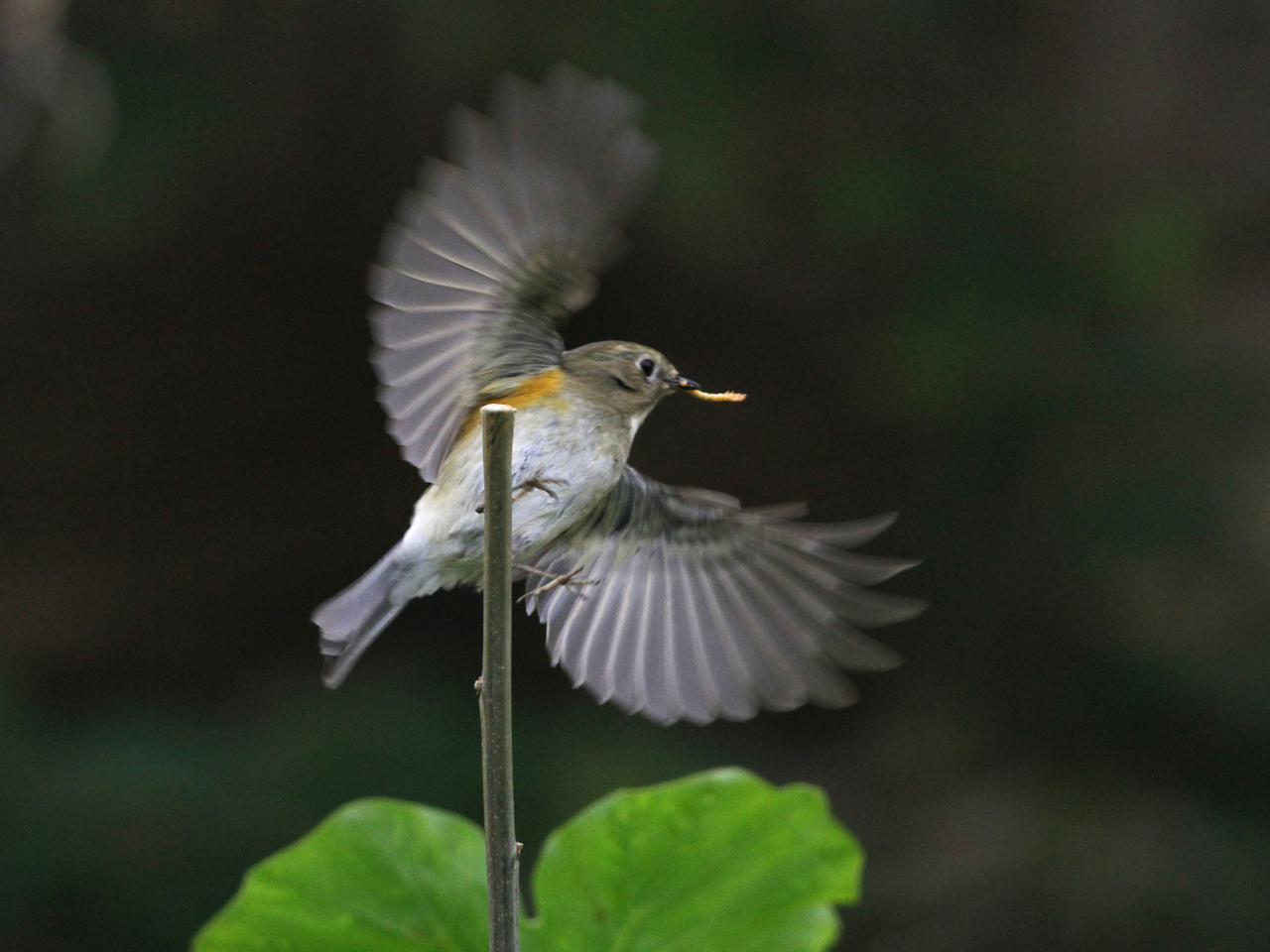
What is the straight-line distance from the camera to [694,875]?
0.88 meters

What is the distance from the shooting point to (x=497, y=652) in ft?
2.02

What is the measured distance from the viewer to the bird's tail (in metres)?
1.19

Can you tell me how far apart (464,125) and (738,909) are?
1.86 ft

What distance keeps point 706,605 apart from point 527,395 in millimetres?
361

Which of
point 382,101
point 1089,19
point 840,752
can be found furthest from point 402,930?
point 1089,19

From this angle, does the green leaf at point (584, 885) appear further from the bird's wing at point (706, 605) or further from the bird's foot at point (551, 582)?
the bird's wing at point (706, 605)

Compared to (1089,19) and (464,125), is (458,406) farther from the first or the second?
(1089,19)

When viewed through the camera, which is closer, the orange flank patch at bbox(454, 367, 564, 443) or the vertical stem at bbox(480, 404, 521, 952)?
the vertical stem at bbox(480, 404, 521, 952)

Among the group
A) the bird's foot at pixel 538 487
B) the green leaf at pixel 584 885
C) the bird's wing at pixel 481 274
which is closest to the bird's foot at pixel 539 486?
the bird's foot at pixel 538 487

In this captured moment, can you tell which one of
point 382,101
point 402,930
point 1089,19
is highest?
point 1089,19

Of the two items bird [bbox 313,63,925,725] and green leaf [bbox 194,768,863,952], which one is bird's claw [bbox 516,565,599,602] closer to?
bird [bbox 313,63,925,725]

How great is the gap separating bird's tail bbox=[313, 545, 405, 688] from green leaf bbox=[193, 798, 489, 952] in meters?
0.31

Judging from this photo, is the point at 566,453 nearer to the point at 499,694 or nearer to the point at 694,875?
the point at 694,875

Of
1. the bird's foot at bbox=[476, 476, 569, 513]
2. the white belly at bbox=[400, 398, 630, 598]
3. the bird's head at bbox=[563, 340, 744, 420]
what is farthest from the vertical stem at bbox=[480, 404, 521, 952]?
the bird's head at bbox=[563, 340, 744, 420]
